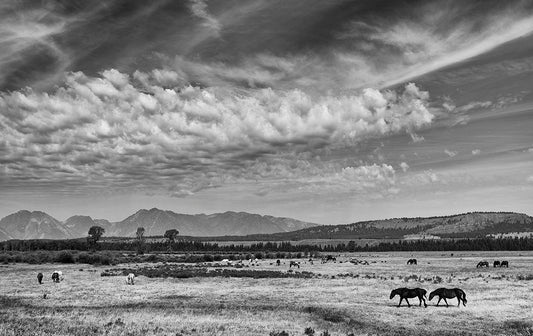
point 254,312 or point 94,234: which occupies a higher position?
point 94,234

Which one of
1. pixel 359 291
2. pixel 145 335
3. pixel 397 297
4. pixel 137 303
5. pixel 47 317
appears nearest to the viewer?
pixel 145 335

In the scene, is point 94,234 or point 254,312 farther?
point 94,234

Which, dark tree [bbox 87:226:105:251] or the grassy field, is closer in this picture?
the grassy field

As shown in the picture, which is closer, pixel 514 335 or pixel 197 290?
pixel 514 335

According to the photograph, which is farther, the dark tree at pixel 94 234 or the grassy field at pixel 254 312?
the dark tree at pixel 94 234

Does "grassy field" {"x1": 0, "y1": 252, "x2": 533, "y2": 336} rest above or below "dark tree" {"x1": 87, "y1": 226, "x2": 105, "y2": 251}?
below

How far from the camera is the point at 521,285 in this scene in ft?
146

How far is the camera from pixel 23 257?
10356cm

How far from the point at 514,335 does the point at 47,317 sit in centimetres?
2652

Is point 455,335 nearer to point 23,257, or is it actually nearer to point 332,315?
point 332,315

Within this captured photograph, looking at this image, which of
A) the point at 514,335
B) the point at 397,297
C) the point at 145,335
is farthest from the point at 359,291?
the point at 145,335

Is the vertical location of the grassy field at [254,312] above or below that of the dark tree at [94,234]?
below

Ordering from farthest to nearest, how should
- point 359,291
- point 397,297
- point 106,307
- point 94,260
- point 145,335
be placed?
point 94,260 → point 359,291 → point 397,297 → point 106,307 → point 145,335

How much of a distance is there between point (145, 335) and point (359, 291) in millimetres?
26446
